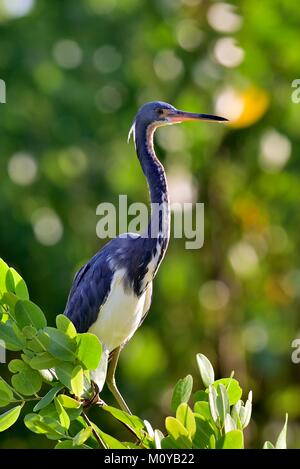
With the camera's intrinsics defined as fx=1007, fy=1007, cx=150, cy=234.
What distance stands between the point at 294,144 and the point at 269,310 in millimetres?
1314

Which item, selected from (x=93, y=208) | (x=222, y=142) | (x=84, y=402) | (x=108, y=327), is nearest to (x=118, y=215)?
(x=93, y=208)

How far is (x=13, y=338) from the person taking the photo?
273cm

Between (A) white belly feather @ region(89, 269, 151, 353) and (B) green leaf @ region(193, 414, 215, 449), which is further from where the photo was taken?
(A) white belly feather @ region(89, 269, 151, 353)

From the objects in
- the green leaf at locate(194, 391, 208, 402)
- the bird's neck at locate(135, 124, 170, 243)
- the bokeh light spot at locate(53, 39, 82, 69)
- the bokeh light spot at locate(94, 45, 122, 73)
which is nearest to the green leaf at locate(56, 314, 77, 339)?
the green leaf at locate(194, 391, 208, 402)

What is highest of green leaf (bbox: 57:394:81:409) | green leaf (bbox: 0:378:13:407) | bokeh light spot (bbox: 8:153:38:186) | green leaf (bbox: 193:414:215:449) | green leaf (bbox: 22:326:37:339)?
bokeh light spot (bbox: 8:153:38:186)

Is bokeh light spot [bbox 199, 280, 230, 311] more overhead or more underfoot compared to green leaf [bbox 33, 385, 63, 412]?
more underfoot

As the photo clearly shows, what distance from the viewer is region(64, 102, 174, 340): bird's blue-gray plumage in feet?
11.5

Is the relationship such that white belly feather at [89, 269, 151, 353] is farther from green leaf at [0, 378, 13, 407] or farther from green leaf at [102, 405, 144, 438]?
green leaf at [0, 378, 13, 407]

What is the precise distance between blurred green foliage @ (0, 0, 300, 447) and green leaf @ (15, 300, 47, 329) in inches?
184

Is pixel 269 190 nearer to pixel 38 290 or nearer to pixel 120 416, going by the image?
pixel 38 290

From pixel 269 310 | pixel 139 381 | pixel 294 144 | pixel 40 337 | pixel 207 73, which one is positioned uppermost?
pixel 207 73

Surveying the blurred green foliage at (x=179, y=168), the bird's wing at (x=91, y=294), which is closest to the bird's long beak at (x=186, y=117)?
the bird's wing at (x=91, y=294)
